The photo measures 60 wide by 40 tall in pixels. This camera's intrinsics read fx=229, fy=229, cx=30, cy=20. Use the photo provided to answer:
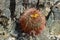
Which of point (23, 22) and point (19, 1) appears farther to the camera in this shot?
point (19, 1)

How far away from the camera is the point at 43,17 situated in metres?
1.78

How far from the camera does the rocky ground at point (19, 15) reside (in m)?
1.83

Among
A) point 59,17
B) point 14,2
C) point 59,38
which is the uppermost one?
point 14,2

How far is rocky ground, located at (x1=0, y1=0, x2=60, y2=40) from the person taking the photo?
6.01 feet

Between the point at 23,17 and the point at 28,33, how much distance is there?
5.3 inches

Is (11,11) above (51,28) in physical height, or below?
above

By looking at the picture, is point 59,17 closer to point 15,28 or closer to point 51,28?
point 51,28

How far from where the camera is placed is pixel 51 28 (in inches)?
74.4

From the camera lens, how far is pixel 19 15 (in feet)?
6.13

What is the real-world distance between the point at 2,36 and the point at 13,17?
0.60ft

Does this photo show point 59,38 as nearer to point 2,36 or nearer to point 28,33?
point 28,33

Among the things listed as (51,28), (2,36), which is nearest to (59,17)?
(51,28)

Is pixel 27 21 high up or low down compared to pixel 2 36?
up

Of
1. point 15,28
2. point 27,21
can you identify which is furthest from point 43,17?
point 15,28
